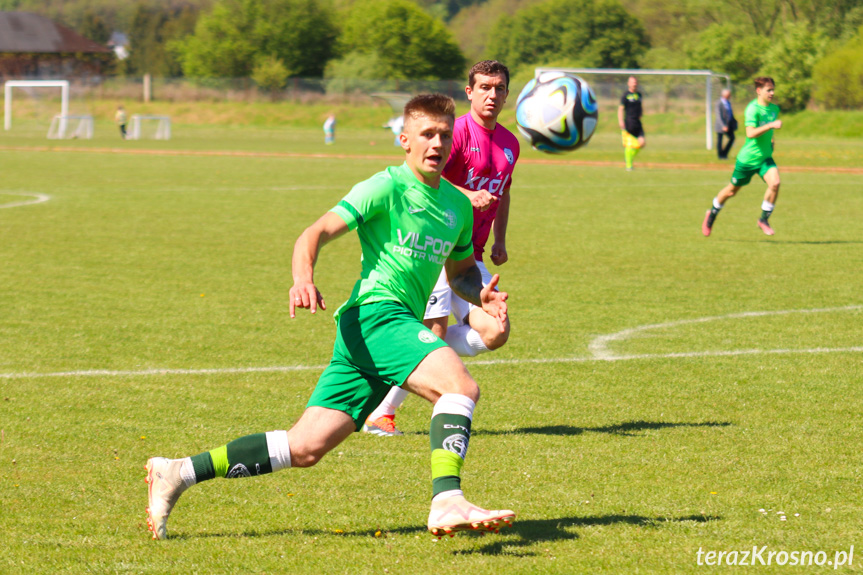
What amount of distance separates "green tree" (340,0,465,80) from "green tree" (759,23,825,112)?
30437 millimetres

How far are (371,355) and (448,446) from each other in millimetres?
523

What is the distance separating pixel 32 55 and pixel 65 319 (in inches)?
3916

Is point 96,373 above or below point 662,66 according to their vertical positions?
below

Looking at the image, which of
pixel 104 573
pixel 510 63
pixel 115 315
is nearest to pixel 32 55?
pixel 510 63

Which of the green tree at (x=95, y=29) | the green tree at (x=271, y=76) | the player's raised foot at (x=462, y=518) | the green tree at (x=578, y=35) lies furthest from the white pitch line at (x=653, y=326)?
the green tree at (x=95, y=29)

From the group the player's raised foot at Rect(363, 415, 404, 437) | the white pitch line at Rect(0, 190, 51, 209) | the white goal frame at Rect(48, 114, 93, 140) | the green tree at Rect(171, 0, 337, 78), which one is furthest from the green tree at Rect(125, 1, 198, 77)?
the player's raised foot at Rect(363, 415, 404, 437)

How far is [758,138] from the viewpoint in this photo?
15.5 metres

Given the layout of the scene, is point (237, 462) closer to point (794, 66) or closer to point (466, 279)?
point (466, 279)

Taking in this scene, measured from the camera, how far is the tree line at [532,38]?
76562mm

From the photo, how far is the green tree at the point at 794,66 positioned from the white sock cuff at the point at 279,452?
2426 inches

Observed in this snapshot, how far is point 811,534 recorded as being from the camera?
464 centimetres

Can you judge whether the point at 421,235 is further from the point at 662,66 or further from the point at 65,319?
the point at 662,66

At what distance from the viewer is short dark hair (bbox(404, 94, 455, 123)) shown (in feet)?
15.8

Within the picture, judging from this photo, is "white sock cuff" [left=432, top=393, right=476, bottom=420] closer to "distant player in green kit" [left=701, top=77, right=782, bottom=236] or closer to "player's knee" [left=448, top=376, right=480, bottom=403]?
"player's knee" [left=448, top=376, right=480, bottom=403]
